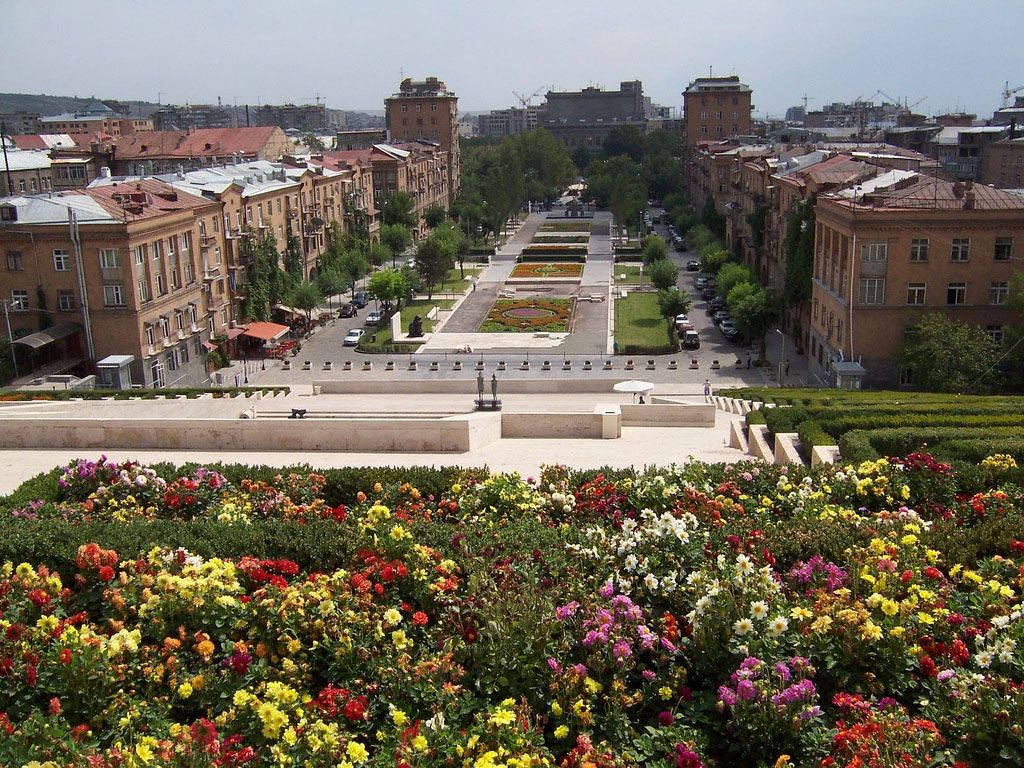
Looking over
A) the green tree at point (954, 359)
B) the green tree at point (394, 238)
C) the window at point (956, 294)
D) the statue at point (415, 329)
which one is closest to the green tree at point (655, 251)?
the green tree at point (394, 238)

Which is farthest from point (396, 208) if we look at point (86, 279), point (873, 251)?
point (873, 251)

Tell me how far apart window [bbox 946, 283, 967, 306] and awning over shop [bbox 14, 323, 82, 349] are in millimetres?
33778

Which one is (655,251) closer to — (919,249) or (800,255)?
(800,255)

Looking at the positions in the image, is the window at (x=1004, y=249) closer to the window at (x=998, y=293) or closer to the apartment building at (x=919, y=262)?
the apartment building at (x=919, y=262)

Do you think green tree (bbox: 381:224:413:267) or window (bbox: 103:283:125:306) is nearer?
window (bbox: 103:283:125:306)

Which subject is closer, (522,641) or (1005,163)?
(522,641)

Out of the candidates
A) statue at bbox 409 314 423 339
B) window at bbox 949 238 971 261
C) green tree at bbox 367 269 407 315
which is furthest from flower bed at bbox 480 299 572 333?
window at bbox 949 238 971 261

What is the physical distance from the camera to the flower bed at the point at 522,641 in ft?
26.2

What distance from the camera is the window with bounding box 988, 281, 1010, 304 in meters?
35.4

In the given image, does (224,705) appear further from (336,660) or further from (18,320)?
(18,320)

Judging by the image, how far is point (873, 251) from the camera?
3575 cm

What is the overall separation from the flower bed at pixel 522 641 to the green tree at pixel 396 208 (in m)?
69.5

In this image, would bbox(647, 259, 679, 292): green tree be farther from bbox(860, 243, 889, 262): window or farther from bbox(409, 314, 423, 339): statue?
bbox(860, 243, 889, 262): window

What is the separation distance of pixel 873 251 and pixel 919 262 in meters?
1.65
